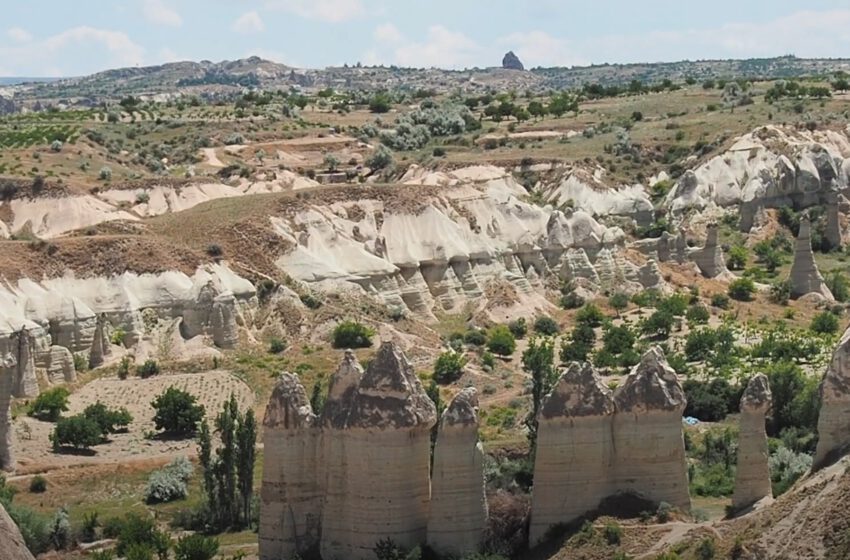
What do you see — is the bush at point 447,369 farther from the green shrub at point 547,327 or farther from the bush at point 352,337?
the green shrub at point 547,327

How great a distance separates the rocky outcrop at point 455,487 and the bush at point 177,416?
19.5 m

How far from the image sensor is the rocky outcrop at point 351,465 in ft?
113

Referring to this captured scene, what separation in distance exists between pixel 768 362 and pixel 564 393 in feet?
89.2

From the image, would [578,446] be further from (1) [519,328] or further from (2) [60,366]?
(1) [519,328]

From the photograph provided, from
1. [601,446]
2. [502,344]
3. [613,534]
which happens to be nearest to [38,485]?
[601,446]

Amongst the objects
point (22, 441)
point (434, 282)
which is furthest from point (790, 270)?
point (22, 441)

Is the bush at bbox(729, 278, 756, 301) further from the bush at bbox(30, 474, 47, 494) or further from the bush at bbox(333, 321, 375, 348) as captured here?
the bush at bbox(30, 474, 47, 494)

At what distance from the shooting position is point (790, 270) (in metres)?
82.2

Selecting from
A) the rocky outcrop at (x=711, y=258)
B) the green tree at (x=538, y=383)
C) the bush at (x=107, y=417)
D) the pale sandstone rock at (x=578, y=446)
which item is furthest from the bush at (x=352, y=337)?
the pale sandstone rock at (x=578, y=446)

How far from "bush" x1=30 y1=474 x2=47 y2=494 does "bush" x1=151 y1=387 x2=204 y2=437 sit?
653 centimetres

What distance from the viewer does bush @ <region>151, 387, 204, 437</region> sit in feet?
173

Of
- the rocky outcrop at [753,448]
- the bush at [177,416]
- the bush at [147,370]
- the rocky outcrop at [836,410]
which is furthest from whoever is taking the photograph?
the bush at [147,370]

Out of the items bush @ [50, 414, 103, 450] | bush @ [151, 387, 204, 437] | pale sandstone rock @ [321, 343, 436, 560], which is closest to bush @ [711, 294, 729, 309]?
bush @ [151, 387, 204, 437]

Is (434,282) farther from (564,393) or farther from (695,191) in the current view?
(564,393)
